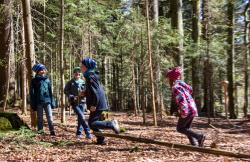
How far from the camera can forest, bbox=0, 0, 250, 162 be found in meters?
8.30

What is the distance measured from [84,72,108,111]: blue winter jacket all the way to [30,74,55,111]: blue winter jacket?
2.23 m

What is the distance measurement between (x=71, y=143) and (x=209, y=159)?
11.3 ft

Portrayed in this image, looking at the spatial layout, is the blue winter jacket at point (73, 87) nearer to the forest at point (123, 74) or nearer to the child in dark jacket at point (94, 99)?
the forest at point (123, 74)

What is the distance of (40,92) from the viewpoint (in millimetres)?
10664

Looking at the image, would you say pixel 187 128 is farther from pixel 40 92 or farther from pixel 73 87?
pixel 40 92

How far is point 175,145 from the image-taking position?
Result: 766cm

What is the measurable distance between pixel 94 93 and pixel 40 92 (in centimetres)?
247

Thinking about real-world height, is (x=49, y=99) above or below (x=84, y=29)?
below

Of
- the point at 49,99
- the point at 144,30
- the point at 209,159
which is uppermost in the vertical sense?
the point at 144,30

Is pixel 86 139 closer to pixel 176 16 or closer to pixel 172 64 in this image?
pixel 172 64

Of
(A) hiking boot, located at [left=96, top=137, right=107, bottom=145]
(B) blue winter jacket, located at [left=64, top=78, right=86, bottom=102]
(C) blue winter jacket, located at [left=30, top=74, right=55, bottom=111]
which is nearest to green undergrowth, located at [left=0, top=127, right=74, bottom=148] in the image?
(A) hiking boot, located at [left=96, top=137, right=107, bottom=145]

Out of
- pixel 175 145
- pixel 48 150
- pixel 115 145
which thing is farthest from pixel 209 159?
pixel 48 150

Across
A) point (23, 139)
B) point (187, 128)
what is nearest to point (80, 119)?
point (23, 139)

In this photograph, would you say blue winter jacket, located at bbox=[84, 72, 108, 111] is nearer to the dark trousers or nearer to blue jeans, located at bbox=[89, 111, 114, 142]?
blue jeans, located at bbox=[89, 111, 114, 142]
